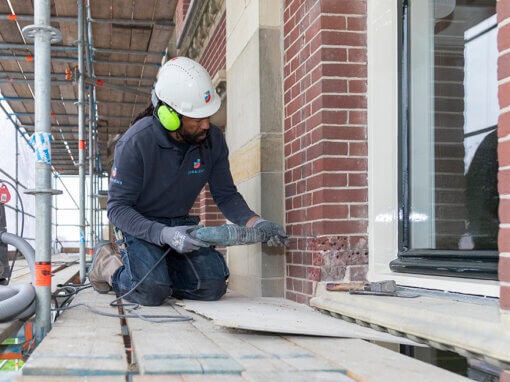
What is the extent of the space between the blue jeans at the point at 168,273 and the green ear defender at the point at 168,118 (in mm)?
742

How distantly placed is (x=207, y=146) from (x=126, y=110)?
11183 mm

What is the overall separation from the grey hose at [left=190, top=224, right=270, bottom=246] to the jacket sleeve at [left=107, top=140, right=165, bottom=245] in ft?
1.16

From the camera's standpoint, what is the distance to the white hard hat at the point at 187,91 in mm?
3650

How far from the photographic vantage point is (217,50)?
6.36 meters

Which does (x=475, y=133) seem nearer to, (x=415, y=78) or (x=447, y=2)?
(x=415, y=78)

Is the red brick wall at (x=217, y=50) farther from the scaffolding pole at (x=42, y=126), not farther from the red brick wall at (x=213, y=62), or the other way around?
the scaffolding pole at (x=42, y=126)

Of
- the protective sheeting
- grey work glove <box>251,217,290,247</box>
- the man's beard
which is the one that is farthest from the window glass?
the man's beard

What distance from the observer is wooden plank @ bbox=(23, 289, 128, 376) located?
67.9 inches

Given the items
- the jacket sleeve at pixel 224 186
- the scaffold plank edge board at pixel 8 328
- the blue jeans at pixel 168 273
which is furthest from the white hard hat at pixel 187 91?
the scaffold plank edge board at pixel 8 328


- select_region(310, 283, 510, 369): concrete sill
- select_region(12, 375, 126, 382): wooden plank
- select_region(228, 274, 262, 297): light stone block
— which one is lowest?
select_region(228, 274, 262, 297): light stone block

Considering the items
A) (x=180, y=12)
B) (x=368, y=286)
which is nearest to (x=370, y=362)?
(x=368, y=286)

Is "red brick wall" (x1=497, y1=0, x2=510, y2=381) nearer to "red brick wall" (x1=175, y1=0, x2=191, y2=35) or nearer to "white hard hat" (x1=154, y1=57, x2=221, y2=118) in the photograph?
"white hard hat" (x1=154, y1=57, x2=221, y2=118)

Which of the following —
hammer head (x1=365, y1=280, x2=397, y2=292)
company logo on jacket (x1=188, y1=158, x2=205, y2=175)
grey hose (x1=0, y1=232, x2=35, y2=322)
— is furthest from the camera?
company logo on jacket (x1=188, y1=158, x2=205, y2=175)

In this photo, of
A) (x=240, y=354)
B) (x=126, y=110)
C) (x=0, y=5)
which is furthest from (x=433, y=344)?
(x=126, y=110)
